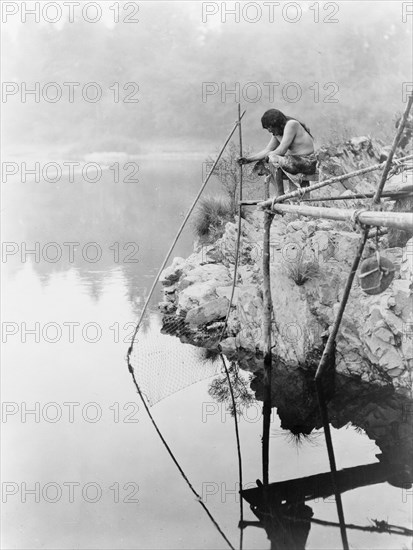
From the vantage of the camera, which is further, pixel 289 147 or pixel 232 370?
pixel 232 370

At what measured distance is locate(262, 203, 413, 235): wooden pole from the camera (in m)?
4.95

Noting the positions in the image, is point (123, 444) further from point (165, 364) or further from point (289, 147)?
point (289, 147)

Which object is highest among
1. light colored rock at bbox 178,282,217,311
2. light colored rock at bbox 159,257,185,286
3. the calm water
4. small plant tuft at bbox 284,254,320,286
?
light colored rock at bbox 159,257,185,286

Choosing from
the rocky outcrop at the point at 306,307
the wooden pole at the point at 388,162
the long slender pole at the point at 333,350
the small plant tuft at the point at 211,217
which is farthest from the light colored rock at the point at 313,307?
the small plant tuft at the point at 211,217

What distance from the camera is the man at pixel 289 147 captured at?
7.14 meters

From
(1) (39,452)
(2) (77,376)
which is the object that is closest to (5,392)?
(2) (77,376)

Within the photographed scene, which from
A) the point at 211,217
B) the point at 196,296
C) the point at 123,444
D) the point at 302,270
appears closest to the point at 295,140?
the point at 302,270

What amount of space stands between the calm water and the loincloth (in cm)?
251

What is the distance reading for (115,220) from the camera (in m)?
18.8

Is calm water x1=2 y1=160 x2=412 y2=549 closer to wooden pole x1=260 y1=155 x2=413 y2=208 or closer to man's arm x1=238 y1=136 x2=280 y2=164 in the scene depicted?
wooden pole x1=260 y1=155 x2=413 y2=208

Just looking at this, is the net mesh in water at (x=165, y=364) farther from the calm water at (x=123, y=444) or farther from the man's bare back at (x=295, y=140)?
the man's bare back at (x=295, y=140)

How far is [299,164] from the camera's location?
23.7 ft

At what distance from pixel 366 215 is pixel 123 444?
3.33 metres

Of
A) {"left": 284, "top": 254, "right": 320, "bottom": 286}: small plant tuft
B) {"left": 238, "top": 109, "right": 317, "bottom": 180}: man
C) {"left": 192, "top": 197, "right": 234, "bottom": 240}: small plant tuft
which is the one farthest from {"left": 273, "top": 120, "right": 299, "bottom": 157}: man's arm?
{"left": 192, "top": 197, "right": 234, "bottom": 240}: small plant tuft
